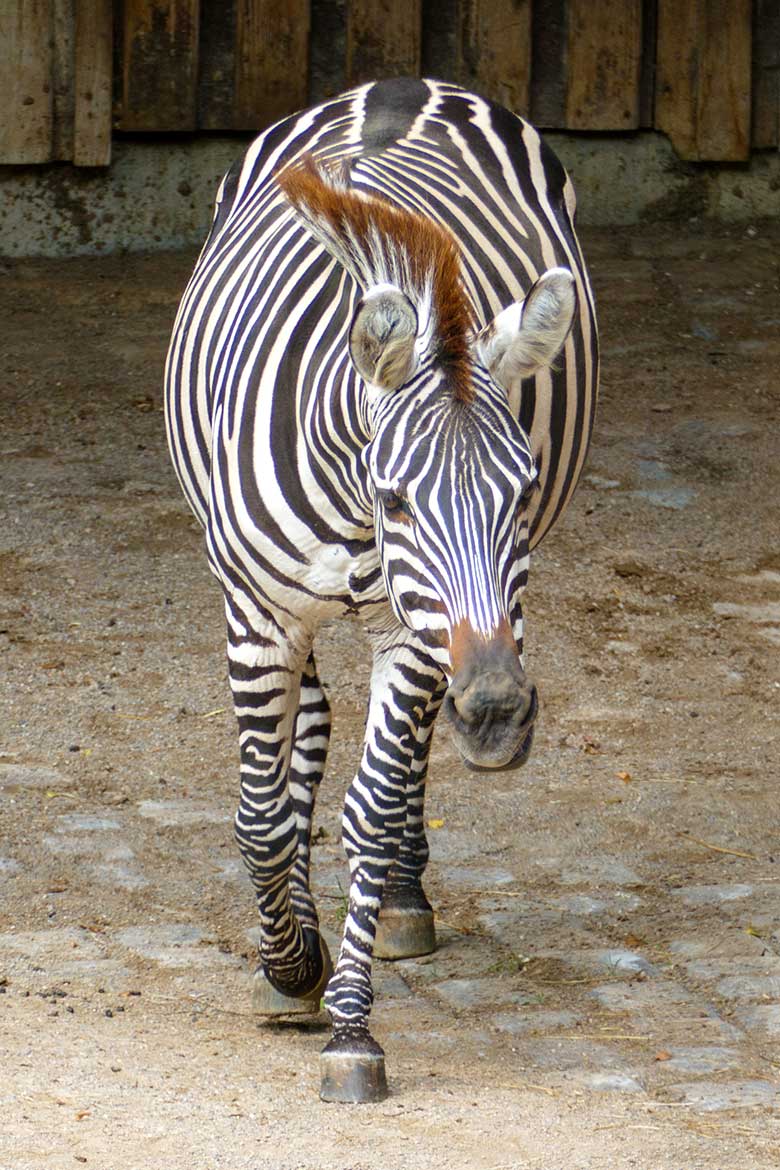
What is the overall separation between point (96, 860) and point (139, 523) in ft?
8.98

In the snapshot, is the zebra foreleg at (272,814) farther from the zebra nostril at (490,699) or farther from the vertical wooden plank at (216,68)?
the vertical wooden plank at (216,68)

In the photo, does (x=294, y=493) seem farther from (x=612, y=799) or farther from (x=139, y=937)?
(x=612, y=799)

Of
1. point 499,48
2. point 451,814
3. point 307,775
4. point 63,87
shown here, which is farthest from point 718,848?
point 63,87

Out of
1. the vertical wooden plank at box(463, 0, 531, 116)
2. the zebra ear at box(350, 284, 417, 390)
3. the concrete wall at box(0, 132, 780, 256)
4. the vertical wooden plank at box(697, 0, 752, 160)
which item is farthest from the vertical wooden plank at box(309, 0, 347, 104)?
the zebra ear at box(350, 284, 417, 390)

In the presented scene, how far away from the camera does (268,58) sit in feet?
31.5

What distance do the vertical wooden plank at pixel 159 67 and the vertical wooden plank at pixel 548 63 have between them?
2.04 metres

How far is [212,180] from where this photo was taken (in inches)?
382

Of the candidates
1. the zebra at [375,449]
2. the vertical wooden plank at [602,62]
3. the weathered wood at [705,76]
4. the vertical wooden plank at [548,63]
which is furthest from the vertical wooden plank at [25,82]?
the zebra at [375,449]

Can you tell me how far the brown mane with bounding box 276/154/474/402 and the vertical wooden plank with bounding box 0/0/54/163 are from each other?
21.2ft

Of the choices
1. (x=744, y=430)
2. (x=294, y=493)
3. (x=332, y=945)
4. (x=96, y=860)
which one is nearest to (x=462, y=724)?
(x=294, y=493)

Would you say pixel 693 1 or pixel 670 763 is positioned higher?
pixel 693 1

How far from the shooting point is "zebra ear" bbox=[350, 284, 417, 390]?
10.1ft

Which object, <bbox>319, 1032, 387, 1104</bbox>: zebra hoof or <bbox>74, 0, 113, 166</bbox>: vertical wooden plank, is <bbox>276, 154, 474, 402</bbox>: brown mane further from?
<bbox>74, 0, 113, 166</bbox>: vertical wooden plank

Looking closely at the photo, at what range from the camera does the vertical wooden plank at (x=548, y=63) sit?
9.90 metres
